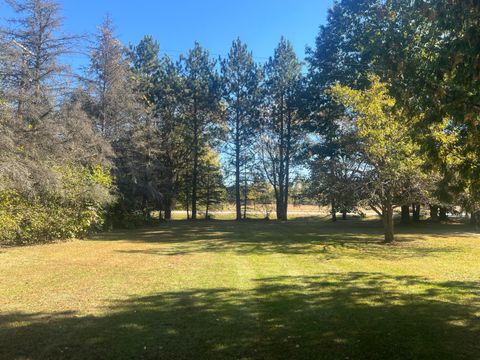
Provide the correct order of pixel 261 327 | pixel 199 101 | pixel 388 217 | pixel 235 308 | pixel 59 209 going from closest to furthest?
pixel 261 327 < pixel 235 308 < pixel 59 209 < pixel 388 217 < pixel 199 101

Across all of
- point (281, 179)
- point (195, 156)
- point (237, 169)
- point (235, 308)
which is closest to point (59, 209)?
point (235, 308)

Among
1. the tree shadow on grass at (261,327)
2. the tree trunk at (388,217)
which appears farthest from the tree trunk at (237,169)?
the tree shadow on grass at (261,327)

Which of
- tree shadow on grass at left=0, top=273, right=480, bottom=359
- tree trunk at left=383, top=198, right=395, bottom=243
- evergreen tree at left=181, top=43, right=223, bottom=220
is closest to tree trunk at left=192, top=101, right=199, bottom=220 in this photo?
evergreen tree at left=181, top=43, right=223, bottom=220

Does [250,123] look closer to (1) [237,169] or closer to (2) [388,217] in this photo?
(1) [237,169]

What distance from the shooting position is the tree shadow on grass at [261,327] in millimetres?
4500

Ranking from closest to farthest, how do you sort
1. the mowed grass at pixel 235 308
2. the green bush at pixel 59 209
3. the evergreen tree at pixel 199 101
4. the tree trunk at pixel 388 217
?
1. the mowed grass at pixel 235 308
2. the green bush at pixel 59 209
3. the tree trunk at pixel 388 217
4. the evergreen tree at pixel 199 101

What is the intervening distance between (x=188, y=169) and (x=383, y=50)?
1376 inches

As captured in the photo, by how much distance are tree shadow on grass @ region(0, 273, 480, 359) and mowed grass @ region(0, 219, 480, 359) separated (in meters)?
0.02

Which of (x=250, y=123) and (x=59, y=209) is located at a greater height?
(x=250, y=123)

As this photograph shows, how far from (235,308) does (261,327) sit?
103 centimetres

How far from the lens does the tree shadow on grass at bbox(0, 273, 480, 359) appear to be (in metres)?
4.50

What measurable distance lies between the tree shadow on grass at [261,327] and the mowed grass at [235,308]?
2 cm

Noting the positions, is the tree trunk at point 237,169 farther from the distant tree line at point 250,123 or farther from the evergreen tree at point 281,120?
the evergreen tree at point 281,120

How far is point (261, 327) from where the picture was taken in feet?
17.7
